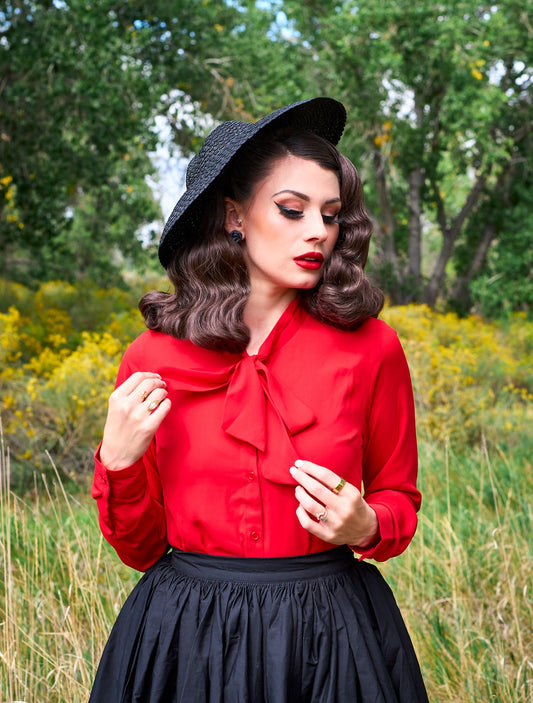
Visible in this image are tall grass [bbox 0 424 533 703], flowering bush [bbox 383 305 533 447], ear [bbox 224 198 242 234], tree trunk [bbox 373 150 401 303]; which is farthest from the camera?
tree trunk [bbox 373 150 401 303]

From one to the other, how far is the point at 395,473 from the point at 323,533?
0.28 meters

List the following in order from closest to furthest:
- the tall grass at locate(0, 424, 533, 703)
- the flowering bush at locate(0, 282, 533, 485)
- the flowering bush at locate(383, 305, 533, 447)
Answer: the tall grass at locate(0, 424, 533, 703) < the flowering bush at locate(0, 282, 533, 485) < the flowering bush at locate(383, 305, 533, 447)

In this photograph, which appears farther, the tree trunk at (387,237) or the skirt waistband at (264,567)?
the tree trunk at (387,237)

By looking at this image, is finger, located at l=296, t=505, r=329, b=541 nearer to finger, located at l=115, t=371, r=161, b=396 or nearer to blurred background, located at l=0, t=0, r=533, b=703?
finger, located at l=115, t=371, r=161, b=396

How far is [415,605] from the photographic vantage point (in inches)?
118

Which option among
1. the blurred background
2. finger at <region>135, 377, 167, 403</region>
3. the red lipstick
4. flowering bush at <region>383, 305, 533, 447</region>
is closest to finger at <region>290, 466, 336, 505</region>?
finger at <region>135, 377, 167, 403</region>

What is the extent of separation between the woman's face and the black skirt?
0.58 metres

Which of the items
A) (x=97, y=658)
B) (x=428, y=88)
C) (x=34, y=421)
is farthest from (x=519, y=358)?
(x=97, y=658)

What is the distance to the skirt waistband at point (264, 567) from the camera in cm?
142

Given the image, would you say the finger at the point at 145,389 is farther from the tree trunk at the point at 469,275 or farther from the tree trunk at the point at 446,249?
the tree trunk at the point at 469,275

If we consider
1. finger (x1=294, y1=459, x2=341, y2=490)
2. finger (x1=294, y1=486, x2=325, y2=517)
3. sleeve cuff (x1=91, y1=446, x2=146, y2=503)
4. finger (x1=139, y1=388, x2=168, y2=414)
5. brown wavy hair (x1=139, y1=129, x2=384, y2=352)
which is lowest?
sleeve cuff (x1=91, y1=446, x2=146, y2=503)

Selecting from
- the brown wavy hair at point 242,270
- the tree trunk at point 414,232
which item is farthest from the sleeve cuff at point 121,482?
the tree trunk at point 414,232

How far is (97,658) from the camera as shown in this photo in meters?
2.35

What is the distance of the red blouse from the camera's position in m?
1.44
